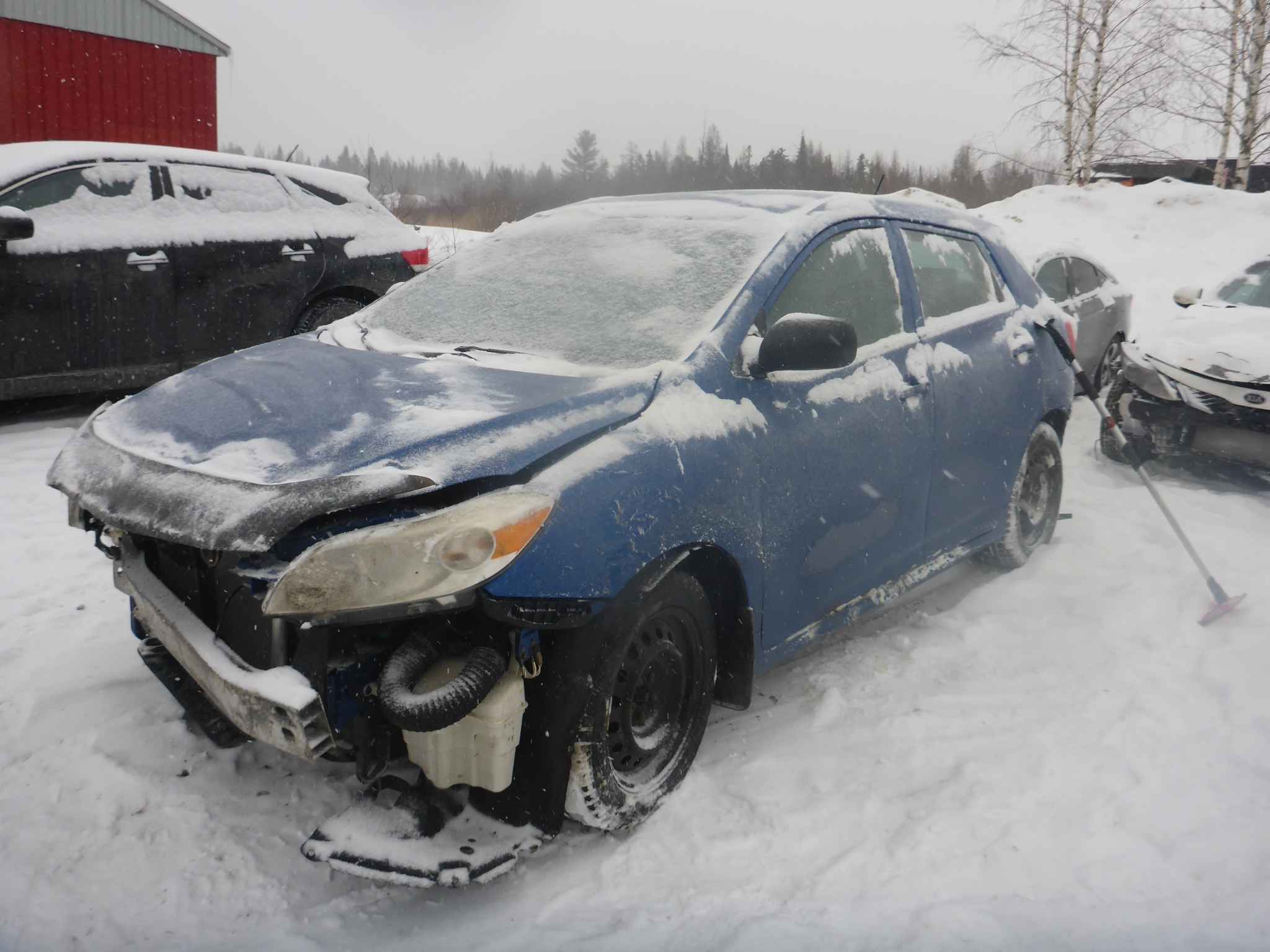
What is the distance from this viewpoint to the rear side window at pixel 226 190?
6336mm

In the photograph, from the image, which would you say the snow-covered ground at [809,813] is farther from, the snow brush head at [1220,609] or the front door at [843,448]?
the front door at [843,448]

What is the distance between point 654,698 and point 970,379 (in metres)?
2.04

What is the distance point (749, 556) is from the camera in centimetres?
273

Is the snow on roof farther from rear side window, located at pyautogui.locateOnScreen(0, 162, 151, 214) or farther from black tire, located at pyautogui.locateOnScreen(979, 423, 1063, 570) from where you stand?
black tire, located at pyautogui.locateOnScreen(979, 423, 1063, 570)

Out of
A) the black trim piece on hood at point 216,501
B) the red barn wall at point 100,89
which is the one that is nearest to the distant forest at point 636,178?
the red barn wall at point 100,89

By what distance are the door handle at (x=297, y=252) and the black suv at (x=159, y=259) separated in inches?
0.6

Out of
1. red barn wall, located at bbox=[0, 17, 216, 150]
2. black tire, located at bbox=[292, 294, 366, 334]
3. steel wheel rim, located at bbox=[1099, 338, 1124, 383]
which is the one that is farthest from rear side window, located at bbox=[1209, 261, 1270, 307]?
red barn wall, located at bbox=[0, 17, 216, 150]

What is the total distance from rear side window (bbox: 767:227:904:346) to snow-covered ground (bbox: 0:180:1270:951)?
4.23 ft

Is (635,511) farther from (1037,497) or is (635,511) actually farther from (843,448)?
(1037,497)

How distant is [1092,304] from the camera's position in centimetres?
859

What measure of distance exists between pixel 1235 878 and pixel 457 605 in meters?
2.10

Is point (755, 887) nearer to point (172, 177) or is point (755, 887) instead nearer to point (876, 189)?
point (876, 189)

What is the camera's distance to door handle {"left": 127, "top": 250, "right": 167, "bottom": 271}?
5.96 metres

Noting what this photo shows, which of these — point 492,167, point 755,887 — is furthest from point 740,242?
point 492,167
